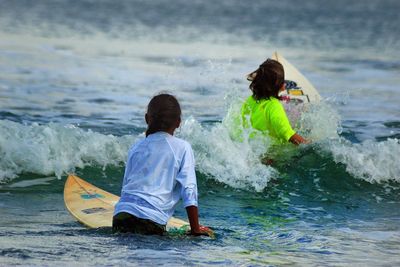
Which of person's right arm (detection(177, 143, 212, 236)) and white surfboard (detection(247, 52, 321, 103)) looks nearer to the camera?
person's right arm (detection(177, 143, 212, 236))

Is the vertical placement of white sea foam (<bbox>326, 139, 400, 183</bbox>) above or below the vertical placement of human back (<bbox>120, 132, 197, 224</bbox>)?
below

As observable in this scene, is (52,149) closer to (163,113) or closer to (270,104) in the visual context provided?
(270,104)

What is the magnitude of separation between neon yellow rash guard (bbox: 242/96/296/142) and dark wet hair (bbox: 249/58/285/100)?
2.6 inches

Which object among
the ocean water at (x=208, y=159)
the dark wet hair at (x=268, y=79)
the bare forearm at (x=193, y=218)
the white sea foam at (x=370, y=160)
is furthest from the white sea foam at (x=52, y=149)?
the bare forearm at (x=193, y=218)

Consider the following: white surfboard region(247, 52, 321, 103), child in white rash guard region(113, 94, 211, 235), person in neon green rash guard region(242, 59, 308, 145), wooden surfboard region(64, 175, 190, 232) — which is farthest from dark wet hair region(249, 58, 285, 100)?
child in white rash guard region(113, 94, 211, 235)

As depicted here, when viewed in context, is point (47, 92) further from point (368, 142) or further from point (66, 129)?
point (368, 142)

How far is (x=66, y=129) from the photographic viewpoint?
→ 35.1 feet

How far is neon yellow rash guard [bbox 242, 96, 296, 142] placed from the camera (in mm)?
9117

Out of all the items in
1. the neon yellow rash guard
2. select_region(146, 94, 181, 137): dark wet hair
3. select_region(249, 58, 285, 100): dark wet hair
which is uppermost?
select_region(249, 58, 285, 100): dark wet hair

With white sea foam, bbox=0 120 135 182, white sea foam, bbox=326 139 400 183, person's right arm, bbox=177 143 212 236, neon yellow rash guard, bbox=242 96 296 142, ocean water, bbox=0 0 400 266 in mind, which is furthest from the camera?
white sea foam, bbox=326 139 400 183

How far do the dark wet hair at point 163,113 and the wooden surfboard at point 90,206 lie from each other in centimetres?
79

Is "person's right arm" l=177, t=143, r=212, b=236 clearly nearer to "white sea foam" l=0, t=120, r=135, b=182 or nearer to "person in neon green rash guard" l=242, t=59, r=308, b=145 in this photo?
"person in neon green rash guard" l=242, t=59, r=308, b=145

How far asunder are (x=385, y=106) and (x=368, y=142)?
209 inches

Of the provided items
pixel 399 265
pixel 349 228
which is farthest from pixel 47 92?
pixel 399 265
